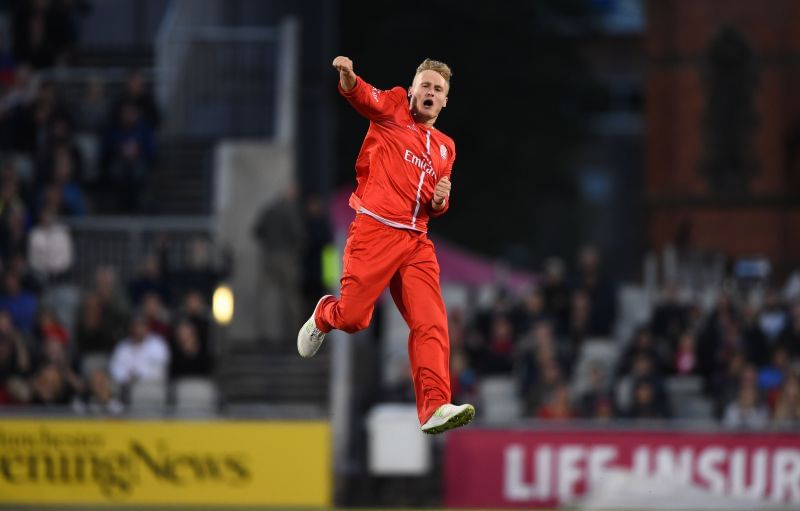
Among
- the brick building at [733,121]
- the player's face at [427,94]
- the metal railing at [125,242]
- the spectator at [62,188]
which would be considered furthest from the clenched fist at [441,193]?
the brick building at [733,121]

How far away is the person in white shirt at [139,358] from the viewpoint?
20.7 metres

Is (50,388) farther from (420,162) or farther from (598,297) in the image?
(420,162)

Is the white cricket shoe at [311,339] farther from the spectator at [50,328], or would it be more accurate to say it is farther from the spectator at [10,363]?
the spectator at [50,328]

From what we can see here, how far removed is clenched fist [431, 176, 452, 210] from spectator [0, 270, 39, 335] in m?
11.7

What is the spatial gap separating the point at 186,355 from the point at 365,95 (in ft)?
36.0

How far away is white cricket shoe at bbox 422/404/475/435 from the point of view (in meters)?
10.6

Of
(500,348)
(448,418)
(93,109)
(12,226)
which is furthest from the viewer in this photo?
(93,109)

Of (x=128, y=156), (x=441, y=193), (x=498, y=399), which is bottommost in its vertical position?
(x=498, y=399)

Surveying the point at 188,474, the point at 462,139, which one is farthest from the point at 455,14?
the point at 188,474

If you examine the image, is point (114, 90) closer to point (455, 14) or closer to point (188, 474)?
point (188, 474)

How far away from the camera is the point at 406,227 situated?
1090 cm

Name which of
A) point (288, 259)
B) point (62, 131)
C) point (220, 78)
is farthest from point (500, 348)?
point (220, 78)

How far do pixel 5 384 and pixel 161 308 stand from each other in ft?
6.95

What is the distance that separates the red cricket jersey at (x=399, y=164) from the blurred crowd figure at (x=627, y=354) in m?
9.38
